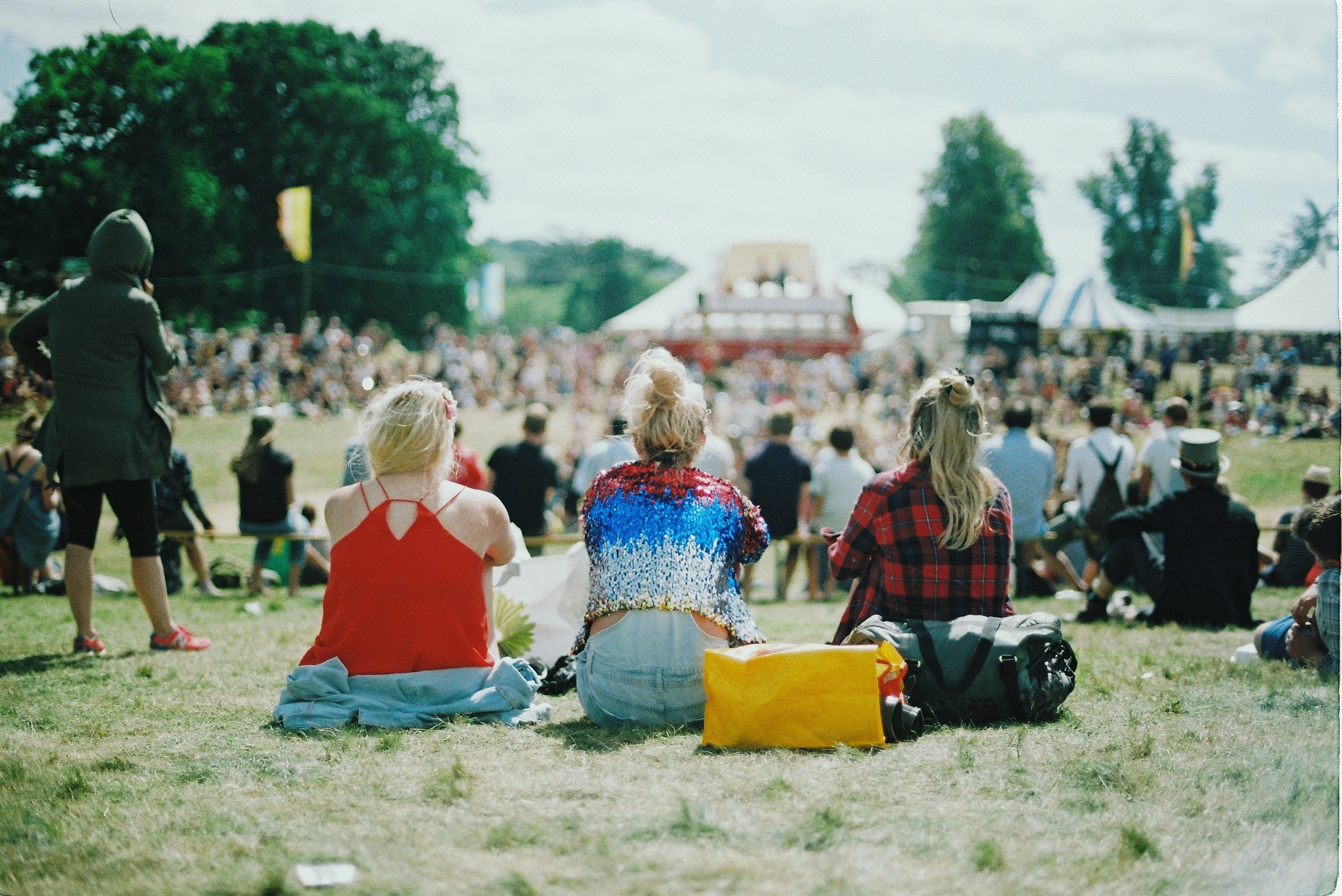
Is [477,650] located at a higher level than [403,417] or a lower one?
lower

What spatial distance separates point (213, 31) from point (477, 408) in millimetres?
17829

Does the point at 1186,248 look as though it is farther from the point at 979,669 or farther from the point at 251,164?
the point at 979,669

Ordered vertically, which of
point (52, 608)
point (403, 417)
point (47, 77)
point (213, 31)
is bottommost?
point (52, 608)

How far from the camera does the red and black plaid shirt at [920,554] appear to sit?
13.9ft

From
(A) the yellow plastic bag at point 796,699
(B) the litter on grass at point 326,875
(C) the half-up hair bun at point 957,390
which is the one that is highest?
(C) the half-up hair bun at point 957,390

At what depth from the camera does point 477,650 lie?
13.4 ft

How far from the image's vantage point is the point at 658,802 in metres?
2.95

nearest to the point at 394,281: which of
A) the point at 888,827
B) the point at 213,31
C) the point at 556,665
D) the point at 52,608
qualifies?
the point at 213,31

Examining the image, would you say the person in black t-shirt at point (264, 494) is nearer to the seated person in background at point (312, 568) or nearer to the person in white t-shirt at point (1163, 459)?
the seated person in background at point (312, 568)

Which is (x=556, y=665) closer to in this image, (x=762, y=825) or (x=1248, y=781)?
(x=762, y=825)

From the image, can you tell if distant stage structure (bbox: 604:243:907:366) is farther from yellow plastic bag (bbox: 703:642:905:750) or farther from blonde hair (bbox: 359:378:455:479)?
yellow plastic bag (bbox: 703:642:905:750)

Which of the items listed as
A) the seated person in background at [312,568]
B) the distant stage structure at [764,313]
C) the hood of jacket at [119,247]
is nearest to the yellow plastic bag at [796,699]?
the hood of jacket at [119,247]

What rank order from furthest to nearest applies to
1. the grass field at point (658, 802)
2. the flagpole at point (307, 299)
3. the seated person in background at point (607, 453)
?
the flagpole at point (307, 299) → the seated person in background at point (607, 453) → the grass field at point (658, 802)

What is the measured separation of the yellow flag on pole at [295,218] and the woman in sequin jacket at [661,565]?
1892 cm
